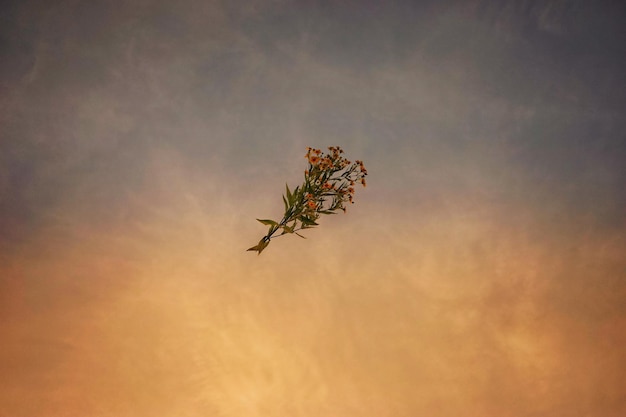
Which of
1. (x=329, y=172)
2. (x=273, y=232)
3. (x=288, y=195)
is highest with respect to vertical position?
(x=329, y=172)

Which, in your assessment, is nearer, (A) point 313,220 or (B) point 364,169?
(A) point 313,220

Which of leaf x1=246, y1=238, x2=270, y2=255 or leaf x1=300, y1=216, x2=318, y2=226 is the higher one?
leaf x1=300, y1=216, x2=318, y2=226

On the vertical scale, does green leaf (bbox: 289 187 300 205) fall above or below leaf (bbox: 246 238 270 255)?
above

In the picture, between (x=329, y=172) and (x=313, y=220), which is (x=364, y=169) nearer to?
(x=329, y=172)

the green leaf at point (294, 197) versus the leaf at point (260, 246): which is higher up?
the green leaf at point (294, 197)

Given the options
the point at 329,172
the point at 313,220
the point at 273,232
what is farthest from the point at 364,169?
the point at 273,232

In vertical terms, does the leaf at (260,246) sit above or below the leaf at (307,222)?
below

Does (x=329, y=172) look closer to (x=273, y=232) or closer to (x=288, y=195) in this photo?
(x=288, y=195)

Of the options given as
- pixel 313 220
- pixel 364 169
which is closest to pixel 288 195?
pixel 313 220

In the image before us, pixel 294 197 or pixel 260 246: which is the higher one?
pixel 294 197

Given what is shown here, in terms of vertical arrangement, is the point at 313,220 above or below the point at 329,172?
below
